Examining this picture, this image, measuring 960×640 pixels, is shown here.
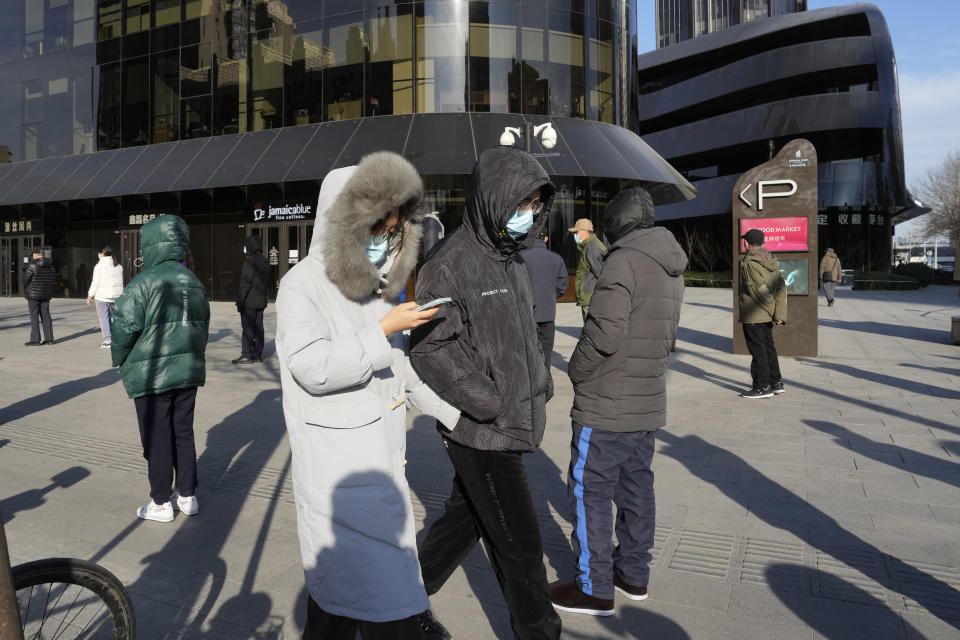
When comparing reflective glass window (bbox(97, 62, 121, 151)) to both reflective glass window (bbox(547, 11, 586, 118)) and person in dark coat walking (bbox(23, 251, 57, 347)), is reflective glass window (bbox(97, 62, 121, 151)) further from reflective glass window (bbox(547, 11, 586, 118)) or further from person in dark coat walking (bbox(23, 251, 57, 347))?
reflective glass window (bbox(547, 11, 586, 118))

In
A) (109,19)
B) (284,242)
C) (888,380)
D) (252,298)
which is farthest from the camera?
(109,19)

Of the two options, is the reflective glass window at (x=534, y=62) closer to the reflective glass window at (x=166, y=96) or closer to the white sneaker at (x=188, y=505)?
the reflective glass window at (x=166, y=96)

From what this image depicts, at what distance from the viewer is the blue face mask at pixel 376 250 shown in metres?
2.24

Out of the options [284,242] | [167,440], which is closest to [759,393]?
[167,440]

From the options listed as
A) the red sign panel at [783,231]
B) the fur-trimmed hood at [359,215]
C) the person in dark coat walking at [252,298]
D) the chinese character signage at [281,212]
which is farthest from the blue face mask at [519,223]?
the chinese character signage at [281,212]

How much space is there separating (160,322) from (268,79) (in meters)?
20.5

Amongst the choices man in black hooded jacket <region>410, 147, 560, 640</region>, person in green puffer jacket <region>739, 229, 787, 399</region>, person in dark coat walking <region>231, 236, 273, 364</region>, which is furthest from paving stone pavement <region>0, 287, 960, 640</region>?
person in dark coat walking <region>231, 236, 273, 364</region>

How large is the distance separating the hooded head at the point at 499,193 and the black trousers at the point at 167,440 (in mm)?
2687

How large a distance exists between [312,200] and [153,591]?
20.6m

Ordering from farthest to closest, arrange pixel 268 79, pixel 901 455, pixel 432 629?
pixel 268 79
pixel 901 455
pixel 432 629

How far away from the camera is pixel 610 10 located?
23.2 meters

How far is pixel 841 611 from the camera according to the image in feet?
10.3

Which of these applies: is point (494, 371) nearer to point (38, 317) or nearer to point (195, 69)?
point (38, 317)

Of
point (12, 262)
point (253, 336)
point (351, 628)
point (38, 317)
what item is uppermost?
point (12, 262)
